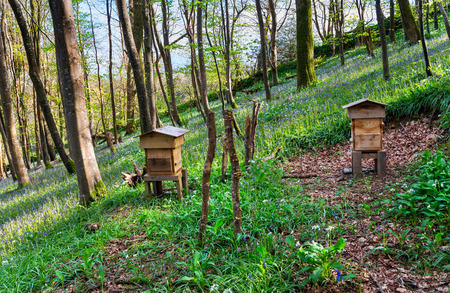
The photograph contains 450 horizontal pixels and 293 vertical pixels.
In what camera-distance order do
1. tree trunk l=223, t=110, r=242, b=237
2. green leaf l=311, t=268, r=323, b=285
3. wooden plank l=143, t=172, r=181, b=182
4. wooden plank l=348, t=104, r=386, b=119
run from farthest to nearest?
wooden plank l=143, t=172, r=181, b=182
wooden plank l=348, t=104, r=386, b=119
tree trunk l=223, t=110, r=242, b=237
green leaf l=311, t=268, r=323, b=285

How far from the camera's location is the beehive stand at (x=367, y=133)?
16.8 feet

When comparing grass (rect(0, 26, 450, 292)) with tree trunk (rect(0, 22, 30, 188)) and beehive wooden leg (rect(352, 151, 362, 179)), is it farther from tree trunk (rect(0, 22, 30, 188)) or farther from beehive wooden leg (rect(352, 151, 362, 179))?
tree trunk (rect(0, 22, 30, 188))

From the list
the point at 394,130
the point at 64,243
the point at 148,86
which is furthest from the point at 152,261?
the point at 148,86

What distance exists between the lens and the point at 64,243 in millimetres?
4496

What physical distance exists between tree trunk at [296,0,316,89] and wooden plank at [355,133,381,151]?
8.90 meters

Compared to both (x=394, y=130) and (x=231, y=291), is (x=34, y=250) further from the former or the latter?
(x=394, y=130)

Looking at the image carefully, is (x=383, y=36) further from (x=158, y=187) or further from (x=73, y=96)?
(x=73, y=96)

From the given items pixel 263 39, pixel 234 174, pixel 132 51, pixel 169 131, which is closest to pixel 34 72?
pixel 132 51

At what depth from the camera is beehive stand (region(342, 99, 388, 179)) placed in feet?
16.8

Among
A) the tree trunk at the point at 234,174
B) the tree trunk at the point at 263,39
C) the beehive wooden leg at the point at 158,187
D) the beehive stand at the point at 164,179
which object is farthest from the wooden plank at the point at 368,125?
the tree trunk at the point at 263,39

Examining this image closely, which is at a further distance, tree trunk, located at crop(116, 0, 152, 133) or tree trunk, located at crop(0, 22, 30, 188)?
tree trunk, located at crop(0, 22, 30, 188)

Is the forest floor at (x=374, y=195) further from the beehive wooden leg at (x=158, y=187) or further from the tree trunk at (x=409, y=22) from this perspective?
the tree trunk at (x=409, y=22)

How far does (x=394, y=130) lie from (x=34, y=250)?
27.2 feet

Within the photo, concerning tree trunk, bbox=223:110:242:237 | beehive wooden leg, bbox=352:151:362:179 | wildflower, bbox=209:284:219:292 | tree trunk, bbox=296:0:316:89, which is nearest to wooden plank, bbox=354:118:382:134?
beehive wooden leg, bbox=352:151:362:179
